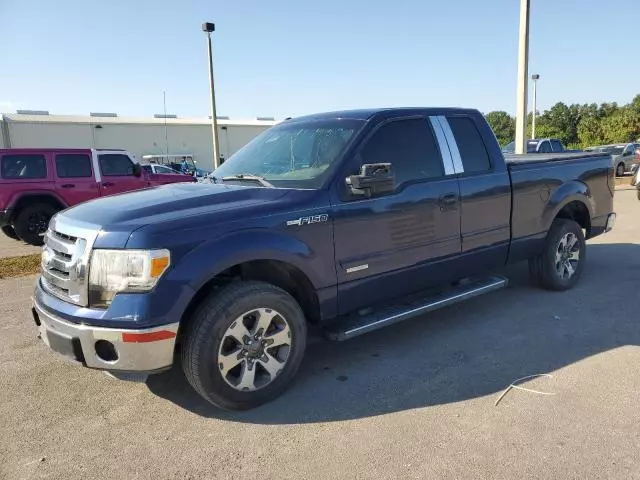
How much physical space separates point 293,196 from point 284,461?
171cm

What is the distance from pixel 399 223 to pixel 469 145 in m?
1.32

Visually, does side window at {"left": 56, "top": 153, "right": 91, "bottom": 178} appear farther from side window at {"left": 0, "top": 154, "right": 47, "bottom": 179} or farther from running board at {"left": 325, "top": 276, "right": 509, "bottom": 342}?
running board at {"left": 325, "top": 276, "right": 509, "bottom": 342}

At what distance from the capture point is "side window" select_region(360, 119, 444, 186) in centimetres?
406

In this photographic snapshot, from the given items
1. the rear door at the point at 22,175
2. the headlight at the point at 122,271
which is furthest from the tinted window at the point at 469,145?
the rear door at the point at 22,175

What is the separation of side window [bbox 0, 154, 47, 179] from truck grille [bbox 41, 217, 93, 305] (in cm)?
830

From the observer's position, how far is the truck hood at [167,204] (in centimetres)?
312

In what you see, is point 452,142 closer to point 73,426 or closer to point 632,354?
point 632,354

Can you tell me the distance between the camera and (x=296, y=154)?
421cm

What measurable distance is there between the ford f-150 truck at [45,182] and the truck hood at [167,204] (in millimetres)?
7489

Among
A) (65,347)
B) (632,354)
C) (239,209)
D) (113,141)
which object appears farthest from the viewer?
(113,141)

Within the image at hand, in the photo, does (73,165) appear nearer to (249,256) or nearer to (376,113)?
(376,113)

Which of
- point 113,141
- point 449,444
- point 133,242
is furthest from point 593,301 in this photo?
point 113,141

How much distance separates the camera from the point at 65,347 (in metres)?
3.09

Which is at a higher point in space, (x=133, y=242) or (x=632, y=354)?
(x=133, y=242)
